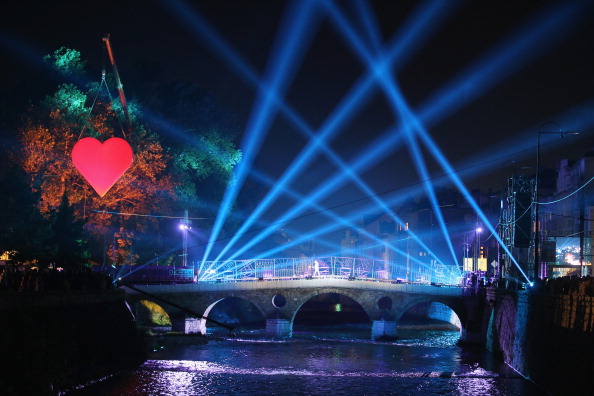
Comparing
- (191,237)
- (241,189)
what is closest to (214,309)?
(191,237)

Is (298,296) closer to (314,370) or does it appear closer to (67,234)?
(314,370)

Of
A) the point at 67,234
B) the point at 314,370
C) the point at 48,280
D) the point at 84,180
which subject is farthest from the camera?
the point at 84,180

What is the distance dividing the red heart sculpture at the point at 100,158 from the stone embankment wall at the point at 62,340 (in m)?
5.52

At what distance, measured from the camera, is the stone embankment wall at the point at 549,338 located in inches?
1005

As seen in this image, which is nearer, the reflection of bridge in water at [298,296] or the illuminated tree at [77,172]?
the illuminated tree at [77,172]

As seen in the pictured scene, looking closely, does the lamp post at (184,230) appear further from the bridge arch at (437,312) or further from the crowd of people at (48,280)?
the crowd of people at (48,280)

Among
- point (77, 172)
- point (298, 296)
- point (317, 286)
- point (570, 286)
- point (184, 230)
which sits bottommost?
point (298, 296)

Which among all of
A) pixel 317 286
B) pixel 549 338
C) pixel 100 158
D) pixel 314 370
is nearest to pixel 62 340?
pixel 100 158

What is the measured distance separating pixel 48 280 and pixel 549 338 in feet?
67.4

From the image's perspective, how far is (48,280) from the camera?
3138 cm

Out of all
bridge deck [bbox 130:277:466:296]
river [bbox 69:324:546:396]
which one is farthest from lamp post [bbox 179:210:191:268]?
river [bbox 69:324:546:396]

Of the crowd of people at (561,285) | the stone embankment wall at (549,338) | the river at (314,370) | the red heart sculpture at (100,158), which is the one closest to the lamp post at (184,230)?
the river at (314,370)

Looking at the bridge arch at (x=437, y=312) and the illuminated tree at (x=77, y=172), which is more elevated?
the illuminated tree at (x=77, y=172)

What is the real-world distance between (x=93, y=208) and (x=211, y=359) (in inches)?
599
